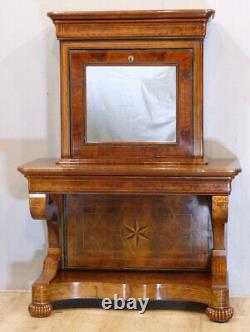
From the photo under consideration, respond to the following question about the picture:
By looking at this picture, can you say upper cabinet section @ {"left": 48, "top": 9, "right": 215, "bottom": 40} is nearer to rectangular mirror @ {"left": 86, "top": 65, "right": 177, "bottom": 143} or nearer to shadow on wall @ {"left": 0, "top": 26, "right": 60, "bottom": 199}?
rectangular mirror @ {"left": 86, "top": 65, "right": 177, "bottom": 143}

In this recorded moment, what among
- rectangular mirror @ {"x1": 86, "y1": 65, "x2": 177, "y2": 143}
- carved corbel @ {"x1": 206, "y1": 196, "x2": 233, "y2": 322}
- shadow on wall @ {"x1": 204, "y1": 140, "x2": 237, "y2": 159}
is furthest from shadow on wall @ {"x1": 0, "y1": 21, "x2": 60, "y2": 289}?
carved corbel @ {"x1": 206, "y1": 196, "x2": 233, "y2": 322}

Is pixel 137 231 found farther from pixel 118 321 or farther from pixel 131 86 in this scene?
Result: pixel 131 86

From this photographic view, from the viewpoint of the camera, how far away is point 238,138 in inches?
105

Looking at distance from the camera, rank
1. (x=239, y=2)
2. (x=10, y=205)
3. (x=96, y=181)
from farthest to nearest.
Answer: (x=10, y=205)
(x=239, y=2)
(x=96, y=181)

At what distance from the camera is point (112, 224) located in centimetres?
270

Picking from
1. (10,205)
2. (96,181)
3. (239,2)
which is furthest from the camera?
(10,205)

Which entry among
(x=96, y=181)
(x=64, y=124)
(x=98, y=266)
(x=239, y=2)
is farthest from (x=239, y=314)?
(x=239, y=2)

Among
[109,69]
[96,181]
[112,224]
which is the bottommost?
[112,224]

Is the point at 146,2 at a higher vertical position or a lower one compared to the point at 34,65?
higher

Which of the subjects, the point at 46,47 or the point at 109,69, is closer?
the point at 109,69

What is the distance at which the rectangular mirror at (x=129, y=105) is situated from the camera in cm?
251

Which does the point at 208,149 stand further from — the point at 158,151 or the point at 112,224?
the point at 112,224

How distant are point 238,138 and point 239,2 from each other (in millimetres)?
554

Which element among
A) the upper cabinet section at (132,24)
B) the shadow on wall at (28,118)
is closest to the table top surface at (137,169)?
the shadow on wall at (28,118)
